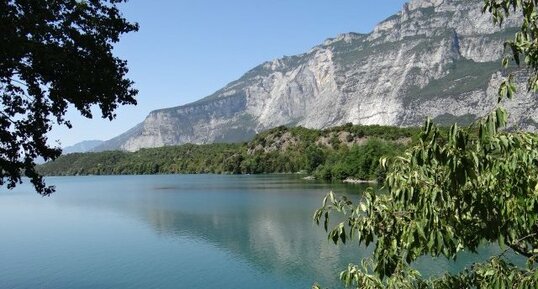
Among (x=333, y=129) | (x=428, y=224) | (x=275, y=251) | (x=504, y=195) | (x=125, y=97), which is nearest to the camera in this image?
(x=428, y=224)

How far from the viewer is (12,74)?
48.8 ft

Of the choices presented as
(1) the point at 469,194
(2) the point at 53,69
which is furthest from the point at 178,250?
(1) the point at 469,194

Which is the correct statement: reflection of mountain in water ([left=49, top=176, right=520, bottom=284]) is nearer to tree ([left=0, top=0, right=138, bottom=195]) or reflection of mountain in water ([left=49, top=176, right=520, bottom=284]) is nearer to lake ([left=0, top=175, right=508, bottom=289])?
lake ([left=0, top=175, right=508, bottom=289])

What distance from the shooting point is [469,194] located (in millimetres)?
5164

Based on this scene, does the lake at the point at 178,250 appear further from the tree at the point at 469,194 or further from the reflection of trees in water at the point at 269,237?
the tree at the point at 469,194

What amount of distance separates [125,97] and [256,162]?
173176mm

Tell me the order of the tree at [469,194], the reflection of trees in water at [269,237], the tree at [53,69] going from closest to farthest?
the tree at [469,194]
the tree at [53,69]
the reflection of trees in water at [269,237]

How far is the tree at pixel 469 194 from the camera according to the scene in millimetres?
4762

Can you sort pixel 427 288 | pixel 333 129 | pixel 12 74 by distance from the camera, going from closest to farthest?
1. pixel 427 288
2. pixel 12 74
3. pixel 333 129

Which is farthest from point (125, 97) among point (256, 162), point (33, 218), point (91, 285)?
point (256, 162)

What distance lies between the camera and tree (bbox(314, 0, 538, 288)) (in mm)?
4762

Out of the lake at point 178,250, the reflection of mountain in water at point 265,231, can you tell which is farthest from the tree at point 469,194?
the reflection of mountain in water at point 265,231

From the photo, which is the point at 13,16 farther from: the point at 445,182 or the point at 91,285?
the point at 91,285

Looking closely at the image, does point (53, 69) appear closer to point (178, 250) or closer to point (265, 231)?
point (178, 250)
